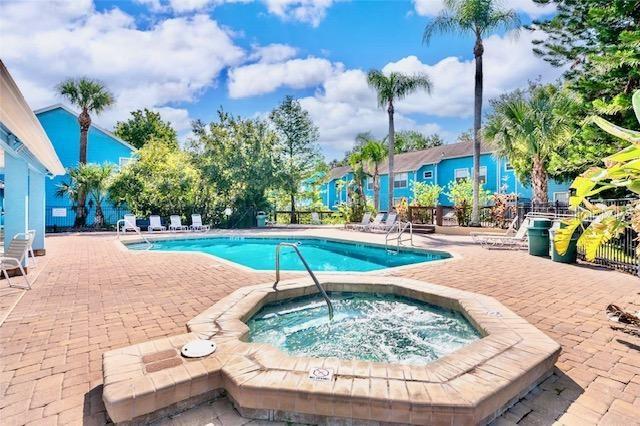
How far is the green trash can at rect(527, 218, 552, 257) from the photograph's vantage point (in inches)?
358

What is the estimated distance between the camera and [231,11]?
10.5 m

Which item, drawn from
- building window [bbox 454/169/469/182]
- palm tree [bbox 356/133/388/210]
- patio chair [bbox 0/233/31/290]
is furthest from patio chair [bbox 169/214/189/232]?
building window [bbox 454/169/469/182]

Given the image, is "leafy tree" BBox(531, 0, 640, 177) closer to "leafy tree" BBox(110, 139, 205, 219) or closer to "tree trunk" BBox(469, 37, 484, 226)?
"tree trunk" BBox(469, 37, 484, 226)

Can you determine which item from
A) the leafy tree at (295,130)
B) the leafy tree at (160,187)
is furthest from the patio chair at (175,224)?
the leafy tree at (295,130)

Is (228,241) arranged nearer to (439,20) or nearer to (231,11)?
(231,11)

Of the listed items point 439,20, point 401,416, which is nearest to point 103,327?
point 401,416

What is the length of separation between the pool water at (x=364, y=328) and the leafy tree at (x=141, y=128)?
3759cm

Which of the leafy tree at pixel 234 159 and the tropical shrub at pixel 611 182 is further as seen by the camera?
the leafy tree at pixel 234 159

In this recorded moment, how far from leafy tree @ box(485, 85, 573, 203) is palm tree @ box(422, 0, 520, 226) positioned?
4.51 ft

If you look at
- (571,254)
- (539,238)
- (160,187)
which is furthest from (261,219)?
(571,254)

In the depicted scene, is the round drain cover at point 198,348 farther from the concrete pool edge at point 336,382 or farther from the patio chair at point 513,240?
the patio chair at point 513,240

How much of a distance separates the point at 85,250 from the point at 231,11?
8557 mm

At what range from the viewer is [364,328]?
4.45 metres

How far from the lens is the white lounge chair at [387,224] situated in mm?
15883
